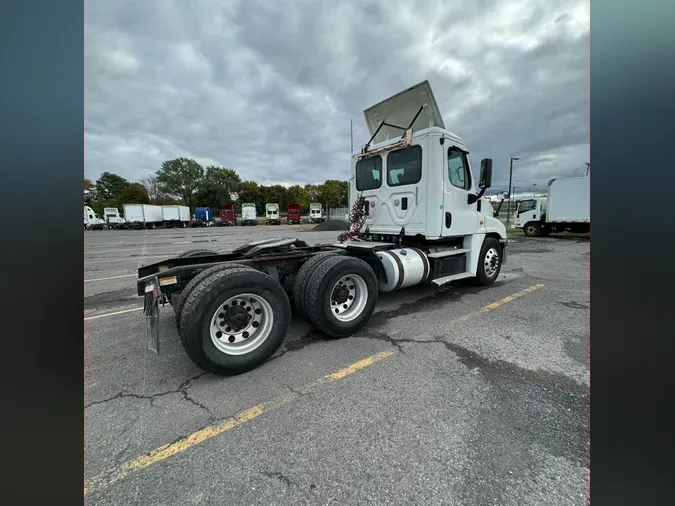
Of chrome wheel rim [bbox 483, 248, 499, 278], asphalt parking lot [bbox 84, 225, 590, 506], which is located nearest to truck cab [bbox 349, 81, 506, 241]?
chrome wheel rim [bbox 483, 248, 499, 278]

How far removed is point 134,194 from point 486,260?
2208 inches

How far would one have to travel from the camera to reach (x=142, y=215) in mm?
37094

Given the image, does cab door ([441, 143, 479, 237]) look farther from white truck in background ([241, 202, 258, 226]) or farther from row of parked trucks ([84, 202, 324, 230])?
white truck in background ([241, 202, 258, 226])

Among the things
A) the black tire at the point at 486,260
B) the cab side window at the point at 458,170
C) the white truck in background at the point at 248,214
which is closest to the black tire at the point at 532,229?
the black tire at the point at 486,260

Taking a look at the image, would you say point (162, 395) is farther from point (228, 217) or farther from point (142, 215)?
point (228, 217)

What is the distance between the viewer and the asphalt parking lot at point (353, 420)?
1833 millimetres

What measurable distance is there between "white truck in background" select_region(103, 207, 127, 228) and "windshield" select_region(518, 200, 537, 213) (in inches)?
1660

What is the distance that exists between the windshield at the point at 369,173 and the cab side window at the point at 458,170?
4.31ft

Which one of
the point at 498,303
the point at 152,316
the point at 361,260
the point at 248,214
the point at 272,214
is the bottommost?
the point at 498,303

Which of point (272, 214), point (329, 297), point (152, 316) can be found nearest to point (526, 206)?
point (329, 297)

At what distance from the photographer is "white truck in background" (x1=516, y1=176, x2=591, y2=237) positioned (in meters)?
17.6
